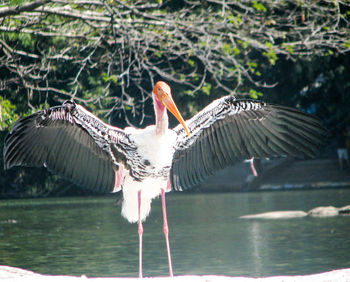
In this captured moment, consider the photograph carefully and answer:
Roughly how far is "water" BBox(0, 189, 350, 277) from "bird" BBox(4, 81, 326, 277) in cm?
216

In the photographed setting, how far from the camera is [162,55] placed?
68.4ft

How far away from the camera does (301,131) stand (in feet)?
22.6

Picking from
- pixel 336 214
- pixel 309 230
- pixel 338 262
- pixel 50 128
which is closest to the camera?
pixel 50 128

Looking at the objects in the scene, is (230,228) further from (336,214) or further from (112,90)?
(112,90)

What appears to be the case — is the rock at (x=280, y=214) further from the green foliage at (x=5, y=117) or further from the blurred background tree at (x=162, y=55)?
the green foliage at (x=5, y=117)

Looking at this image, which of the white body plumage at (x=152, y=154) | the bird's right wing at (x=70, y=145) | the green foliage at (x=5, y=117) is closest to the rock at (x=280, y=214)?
the green foliage at (x=5, y=117)

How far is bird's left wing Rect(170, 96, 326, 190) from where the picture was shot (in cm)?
686

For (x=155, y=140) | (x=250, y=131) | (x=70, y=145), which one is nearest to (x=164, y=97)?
(x=155, y=140)

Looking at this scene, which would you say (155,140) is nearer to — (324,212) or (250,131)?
(250,131)

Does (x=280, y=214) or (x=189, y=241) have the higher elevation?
(x=280, y=214)

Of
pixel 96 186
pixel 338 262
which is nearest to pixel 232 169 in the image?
pixel 338 262

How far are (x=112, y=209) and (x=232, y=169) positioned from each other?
1009 cm

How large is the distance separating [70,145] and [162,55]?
14161 millimetres

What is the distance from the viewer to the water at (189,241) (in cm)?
929
